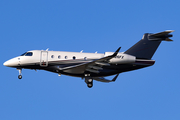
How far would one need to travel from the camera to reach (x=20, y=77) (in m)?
24.3

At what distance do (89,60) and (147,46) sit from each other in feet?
17.9

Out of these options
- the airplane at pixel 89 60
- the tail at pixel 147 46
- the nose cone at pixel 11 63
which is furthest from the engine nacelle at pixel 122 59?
the nose cone at pixel 11 63

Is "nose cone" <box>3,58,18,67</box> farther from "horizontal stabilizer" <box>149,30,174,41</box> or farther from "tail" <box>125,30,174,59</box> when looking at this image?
"horizontal stabilizer" <box>149,30,174,41</box>

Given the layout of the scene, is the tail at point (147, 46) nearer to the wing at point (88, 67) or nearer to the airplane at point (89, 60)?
the airplane at point (89, 60)

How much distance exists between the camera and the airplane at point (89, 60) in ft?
77.3

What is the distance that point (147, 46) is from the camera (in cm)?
2478

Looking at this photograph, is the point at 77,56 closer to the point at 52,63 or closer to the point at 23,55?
the point at 52,63

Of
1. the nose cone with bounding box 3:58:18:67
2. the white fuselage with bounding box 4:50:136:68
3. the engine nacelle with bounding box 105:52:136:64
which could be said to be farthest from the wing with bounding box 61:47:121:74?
the nose cone with bounding box 3:58:18:67

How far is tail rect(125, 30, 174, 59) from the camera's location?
2447cm

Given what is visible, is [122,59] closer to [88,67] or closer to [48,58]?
[88,67]

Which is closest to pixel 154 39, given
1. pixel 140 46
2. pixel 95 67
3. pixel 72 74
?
pixel 140 46

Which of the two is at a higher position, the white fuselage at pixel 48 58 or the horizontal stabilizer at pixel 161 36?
the horizontal stabilizer at pixel 161 36

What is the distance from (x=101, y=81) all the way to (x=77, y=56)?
463 centimetres

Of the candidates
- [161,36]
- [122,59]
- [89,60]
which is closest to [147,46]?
[161,36]
